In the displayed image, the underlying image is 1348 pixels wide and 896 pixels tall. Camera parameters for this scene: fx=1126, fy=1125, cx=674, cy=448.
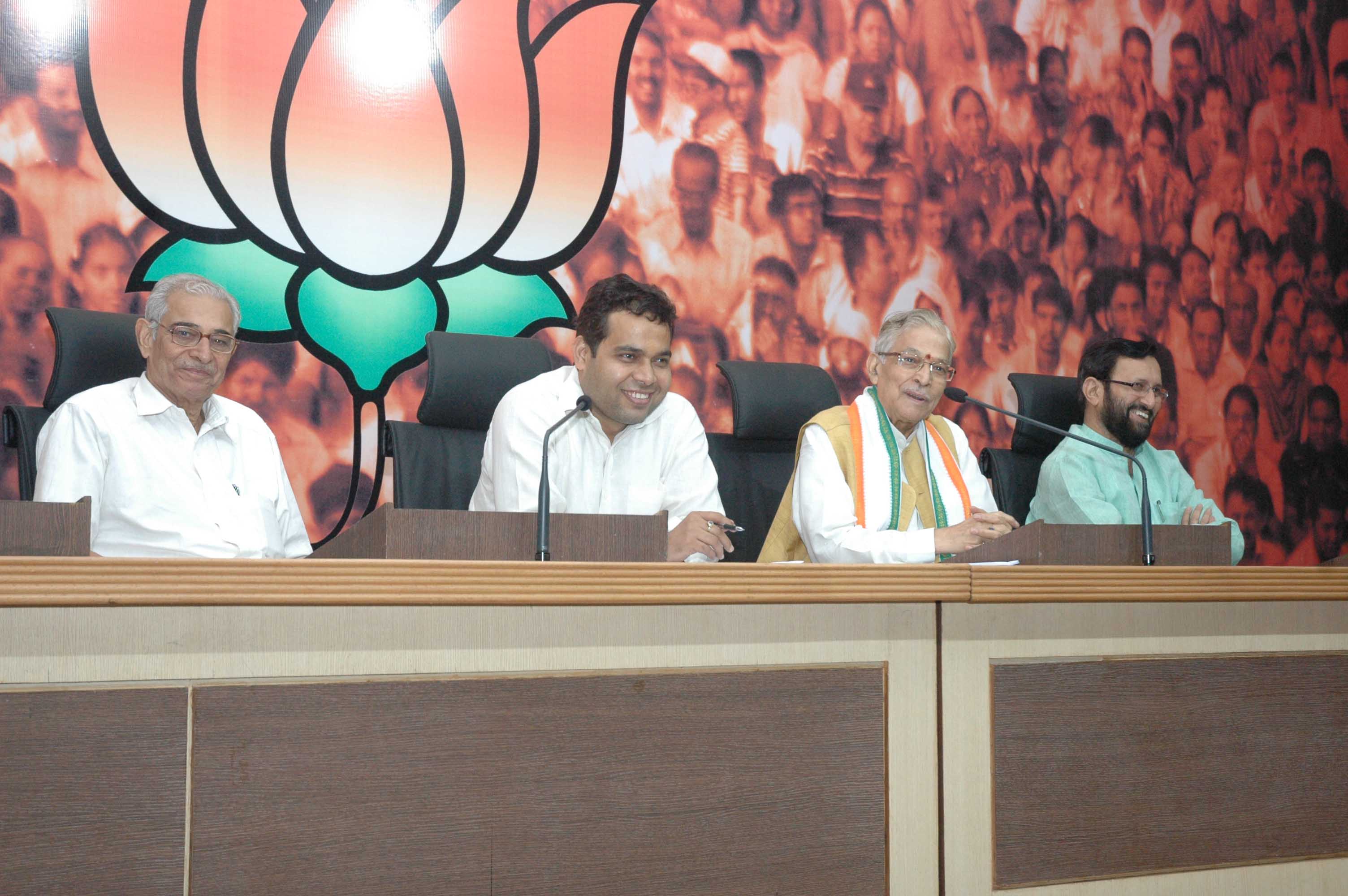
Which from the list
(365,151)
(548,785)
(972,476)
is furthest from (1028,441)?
(548,785)

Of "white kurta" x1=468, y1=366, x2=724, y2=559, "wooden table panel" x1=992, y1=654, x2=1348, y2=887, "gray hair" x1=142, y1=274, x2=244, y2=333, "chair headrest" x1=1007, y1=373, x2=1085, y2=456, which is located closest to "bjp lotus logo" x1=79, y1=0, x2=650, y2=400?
"gray hair" x1=142, y1=274, x2=244, y2=333

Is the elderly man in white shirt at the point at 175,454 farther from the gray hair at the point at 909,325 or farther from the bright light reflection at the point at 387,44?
the gray hair at the point at 909,325

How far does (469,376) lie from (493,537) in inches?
46.9

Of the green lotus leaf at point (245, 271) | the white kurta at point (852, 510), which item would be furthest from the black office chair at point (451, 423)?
the white kurta at point (852, 510)

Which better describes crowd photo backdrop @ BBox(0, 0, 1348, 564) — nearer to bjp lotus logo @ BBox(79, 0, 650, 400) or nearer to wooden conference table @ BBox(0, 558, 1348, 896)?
bjp lotus logo @ BBox(79, 0, 650, 400)

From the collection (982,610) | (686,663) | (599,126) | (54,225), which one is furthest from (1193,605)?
(54,225)

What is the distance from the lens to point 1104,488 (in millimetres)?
2953

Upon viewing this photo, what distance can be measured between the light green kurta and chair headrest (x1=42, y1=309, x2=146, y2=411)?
2.15 m

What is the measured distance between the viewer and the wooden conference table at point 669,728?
1082 mm

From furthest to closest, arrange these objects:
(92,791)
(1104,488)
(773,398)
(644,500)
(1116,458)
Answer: (1116,458)
(1104,488)
(773,398)
(644,500)
(92,791)

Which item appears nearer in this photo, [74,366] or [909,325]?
[74,366]

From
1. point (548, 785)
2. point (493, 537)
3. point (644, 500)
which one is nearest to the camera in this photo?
point (548, 785)

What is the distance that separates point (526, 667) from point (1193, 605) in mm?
955

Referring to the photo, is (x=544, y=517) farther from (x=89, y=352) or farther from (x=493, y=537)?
(x=89, y=352)
